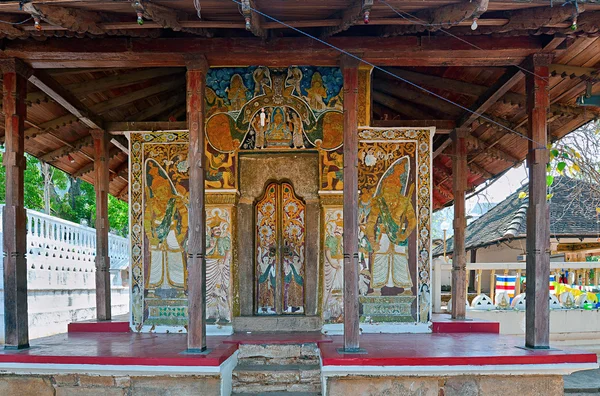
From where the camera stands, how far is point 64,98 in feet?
21.5

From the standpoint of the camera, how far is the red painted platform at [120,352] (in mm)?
4949

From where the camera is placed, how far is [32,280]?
9289 mm

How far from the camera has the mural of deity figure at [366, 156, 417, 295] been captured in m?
7.13

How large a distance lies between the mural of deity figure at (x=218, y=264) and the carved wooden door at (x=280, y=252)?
481mm

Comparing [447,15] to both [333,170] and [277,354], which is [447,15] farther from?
[277,354]

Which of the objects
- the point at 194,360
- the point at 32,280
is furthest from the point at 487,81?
the point at 32,280

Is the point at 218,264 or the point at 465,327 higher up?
the point at 218,264

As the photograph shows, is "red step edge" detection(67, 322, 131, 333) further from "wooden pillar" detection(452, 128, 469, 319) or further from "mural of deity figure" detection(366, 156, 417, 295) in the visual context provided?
"wooden pillar" detection(452, 128, 469, 319)

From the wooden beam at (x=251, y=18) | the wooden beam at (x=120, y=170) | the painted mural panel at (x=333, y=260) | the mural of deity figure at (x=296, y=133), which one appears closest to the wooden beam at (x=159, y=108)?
the mural of deity figure at (x=296, y=133)

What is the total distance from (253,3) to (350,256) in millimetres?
2424

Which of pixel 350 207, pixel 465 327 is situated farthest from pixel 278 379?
pixel 465 327

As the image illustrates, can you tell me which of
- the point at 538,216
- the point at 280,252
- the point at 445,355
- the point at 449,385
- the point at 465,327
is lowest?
the point at 449,385

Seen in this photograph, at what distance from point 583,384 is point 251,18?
638cm

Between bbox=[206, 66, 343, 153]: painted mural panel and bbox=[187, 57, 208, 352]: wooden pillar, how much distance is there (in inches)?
68.4
